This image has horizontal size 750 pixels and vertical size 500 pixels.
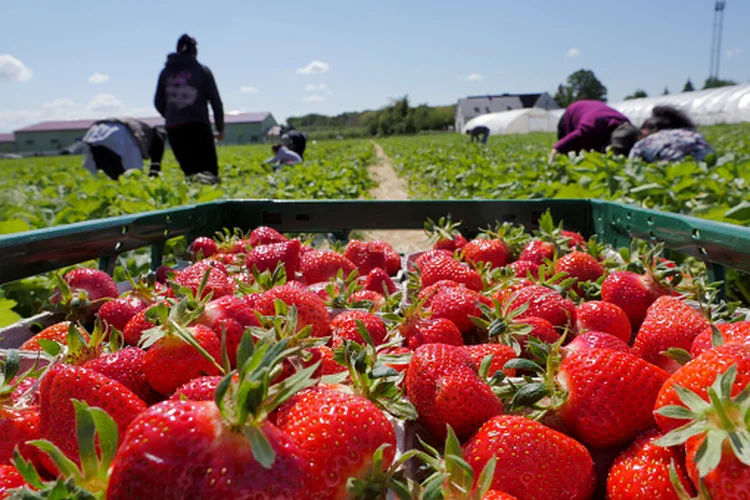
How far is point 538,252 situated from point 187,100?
584 cm

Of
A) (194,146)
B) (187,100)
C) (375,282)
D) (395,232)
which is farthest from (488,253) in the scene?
(395,232)

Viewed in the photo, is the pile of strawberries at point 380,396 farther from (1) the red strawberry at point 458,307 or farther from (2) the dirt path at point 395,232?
(2) the dirt path at point 395,232

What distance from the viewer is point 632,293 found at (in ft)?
5.37

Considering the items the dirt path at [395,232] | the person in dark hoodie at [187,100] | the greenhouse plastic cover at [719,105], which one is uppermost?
the person in dark hoodie at [187,100]

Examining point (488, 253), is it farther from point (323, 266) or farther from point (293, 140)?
point (293, 140)

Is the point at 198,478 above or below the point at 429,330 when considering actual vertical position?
above

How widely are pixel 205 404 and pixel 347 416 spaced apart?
22cm

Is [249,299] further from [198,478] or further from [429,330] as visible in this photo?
[198,478]

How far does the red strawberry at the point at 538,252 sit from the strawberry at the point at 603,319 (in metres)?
0.51

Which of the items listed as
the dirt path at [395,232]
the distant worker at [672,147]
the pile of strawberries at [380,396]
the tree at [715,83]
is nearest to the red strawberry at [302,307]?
the pile of strawberries at [380,396]

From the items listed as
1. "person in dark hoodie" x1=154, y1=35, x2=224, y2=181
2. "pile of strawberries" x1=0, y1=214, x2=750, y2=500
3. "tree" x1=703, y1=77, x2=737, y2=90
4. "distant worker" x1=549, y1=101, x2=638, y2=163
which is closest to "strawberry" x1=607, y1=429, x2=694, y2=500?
"pile of strawberries" x1=0, y1=214, x2=750, y2=500

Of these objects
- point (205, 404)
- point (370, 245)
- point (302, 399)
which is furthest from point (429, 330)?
point (370, 245)

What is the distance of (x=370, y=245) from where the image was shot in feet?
7.34

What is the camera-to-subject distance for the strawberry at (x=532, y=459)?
0.96 metres
